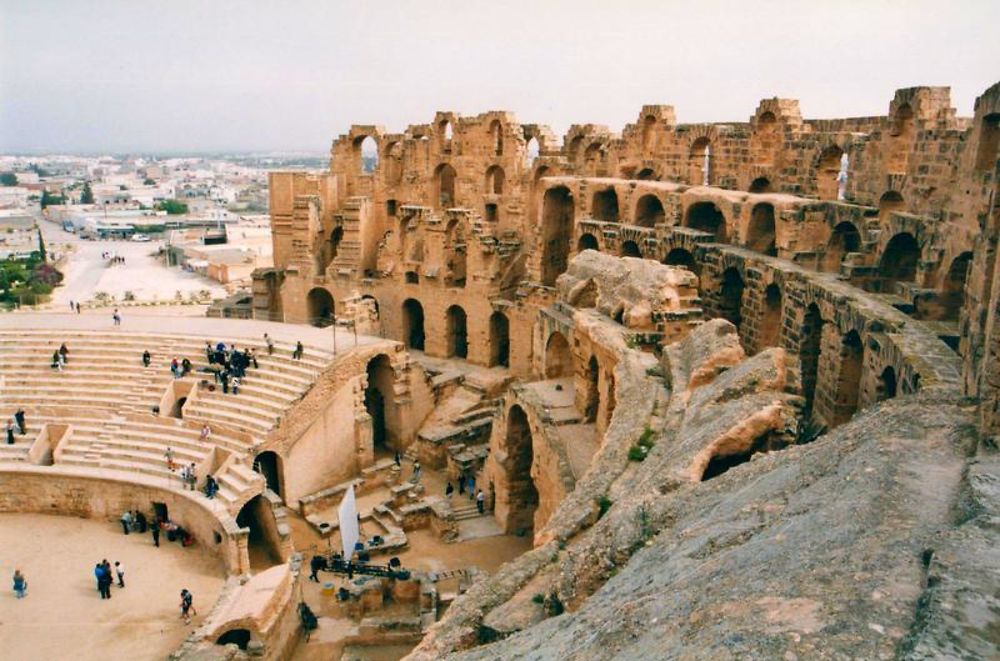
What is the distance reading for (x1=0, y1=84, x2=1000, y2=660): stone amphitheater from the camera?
428cm

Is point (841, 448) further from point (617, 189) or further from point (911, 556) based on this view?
point (617, 189)

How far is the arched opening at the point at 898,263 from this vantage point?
15.3 metres

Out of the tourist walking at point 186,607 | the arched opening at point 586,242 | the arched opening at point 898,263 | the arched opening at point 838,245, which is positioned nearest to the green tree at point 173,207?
the arched opening at point 586,242

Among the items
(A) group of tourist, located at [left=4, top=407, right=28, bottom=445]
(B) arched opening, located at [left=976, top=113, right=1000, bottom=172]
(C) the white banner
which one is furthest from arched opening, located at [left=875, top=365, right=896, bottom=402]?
(A) group of tourist, located at [left=4, top=407, right=28, bottom=445]

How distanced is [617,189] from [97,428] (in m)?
16.5

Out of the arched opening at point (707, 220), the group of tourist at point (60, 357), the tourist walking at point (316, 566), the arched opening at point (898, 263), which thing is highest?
the arched opening at point (707, 220)

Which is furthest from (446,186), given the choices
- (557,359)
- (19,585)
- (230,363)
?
(19,585)

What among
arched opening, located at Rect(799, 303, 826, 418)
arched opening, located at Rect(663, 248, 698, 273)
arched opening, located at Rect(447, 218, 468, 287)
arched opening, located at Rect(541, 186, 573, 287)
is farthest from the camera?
arched opening, located at Rect(447, 218, 468, 287)

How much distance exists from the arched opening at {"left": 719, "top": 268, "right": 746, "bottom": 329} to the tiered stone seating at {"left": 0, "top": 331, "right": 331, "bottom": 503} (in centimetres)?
1052

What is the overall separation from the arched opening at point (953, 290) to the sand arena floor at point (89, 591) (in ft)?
46.4

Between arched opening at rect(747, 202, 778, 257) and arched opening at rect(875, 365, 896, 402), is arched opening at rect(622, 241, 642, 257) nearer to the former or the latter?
arched opening at rect(747, 202, 778, 257)

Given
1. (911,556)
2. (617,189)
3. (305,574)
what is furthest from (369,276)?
(911,556)

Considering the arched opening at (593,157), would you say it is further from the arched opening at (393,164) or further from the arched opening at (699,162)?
the arched opening at (393,164)

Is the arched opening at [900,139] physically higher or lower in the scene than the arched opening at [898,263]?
higher
